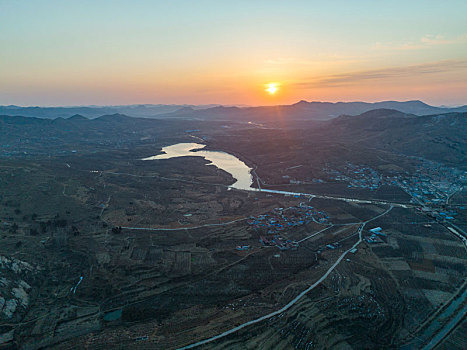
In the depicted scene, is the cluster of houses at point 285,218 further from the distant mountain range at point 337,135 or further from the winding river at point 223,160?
the distant mountain range at point 337,135

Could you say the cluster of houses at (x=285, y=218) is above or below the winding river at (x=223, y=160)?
below

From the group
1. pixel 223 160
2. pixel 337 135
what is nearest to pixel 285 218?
pixel 223 160

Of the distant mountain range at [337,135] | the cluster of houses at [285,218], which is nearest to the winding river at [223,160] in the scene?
the distant mountain range at [337,135]

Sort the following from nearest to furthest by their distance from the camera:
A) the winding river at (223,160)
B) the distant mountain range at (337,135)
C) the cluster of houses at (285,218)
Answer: the cluster of houses at (285,218), the winding river at (223,160), the distant mountain range at (337,135)

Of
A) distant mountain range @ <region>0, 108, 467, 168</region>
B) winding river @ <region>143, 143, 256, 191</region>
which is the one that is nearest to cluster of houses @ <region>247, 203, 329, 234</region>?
winding river @ <region>143, 143, 256, 191</region>

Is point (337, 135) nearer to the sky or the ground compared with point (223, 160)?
nearer to the sky

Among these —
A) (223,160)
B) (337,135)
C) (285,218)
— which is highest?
(337,135)

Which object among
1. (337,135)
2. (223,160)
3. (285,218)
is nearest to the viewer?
(285,218)

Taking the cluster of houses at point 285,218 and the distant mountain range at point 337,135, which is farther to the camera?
the distant mountain range at point 337,135

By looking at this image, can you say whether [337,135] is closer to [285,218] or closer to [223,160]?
[223,160]

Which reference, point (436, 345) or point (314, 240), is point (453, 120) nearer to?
point (314, 240)

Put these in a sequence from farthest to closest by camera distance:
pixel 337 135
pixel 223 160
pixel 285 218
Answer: pixel 337 135 → pixel 223 160 → pixel 285 218
